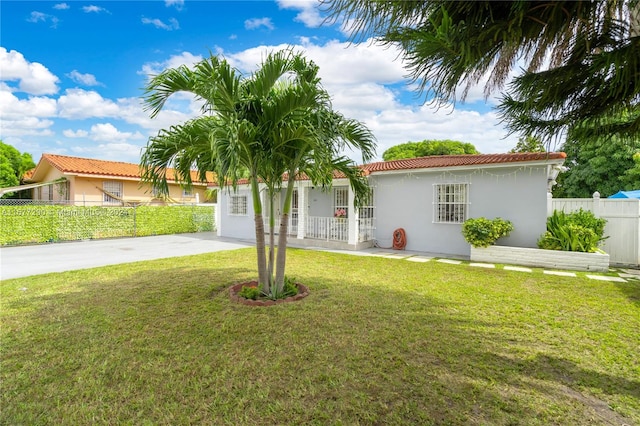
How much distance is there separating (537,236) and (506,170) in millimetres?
2234

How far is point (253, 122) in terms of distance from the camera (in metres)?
5.37

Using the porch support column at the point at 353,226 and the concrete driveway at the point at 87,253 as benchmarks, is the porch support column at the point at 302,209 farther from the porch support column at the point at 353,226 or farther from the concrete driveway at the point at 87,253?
the concrete driveway at the point at 87,253

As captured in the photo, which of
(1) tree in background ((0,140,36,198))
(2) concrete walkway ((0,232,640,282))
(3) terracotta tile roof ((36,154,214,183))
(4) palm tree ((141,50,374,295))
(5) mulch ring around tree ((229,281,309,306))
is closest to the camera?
(4) palm tree ((141,50,374,295))

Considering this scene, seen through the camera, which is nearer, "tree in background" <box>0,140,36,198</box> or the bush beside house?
the bush beside house

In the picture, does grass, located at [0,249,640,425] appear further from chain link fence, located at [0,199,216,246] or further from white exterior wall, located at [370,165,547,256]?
chain link fence, located at [0,199,216,246]

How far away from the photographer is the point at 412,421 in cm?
265

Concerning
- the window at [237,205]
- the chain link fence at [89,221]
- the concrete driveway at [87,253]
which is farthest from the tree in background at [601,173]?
the chain link fence at [89,221]

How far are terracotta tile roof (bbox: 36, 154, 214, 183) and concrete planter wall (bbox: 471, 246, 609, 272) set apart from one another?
47.8 ft

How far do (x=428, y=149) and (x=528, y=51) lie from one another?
41.8 meters

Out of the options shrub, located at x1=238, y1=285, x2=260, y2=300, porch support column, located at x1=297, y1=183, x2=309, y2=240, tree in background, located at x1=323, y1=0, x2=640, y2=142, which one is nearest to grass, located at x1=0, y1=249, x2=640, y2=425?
shrub, located at x1=238, y1=285, x2=260, y2=300

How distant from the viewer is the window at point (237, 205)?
54.5 feet

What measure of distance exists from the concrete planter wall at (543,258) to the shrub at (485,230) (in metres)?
0.25

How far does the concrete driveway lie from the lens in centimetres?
907

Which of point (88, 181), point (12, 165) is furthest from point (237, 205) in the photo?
point (12, 165)
